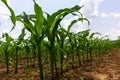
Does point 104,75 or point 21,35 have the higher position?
point 21,35

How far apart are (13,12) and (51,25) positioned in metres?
0.89

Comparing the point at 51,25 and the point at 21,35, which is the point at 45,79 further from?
the point at 51,25

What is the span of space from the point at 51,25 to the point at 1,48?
2725mm

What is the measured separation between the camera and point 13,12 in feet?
13.3

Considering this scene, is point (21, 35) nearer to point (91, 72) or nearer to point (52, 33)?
point (52, 33)

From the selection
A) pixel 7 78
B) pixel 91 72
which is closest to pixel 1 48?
pixel 7 78

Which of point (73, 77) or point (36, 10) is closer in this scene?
point (36, 10)

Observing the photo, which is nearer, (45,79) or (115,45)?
(45,79)

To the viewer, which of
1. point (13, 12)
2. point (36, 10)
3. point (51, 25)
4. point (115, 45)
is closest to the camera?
point (13, 12)

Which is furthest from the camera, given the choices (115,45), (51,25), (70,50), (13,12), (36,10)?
(115,45)

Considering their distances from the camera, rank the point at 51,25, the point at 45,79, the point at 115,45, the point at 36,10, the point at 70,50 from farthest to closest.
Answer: the point at 115,45, the point at 70,50, the point at 45,79, the point at 51,25, the point at 36,10

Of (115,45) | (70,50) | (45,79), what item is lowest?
(45,79)

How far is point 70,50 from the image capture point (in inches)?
305

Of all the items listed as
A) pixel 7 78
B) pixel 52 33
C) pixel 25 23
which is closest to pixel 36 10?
pixel 25 23
